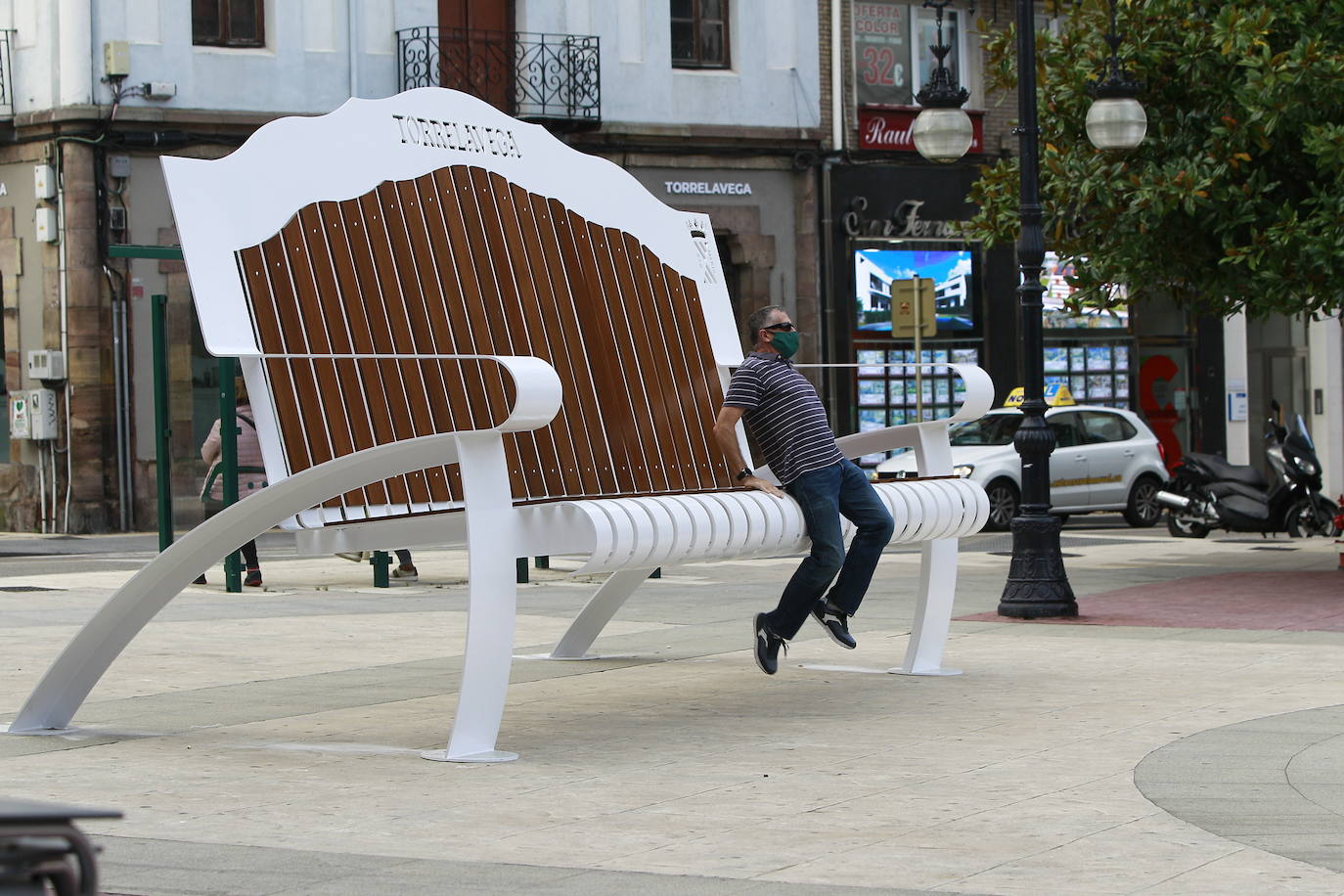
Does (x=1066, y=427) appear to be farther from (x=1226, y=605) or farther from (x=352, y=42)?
(x=1226, y=605)

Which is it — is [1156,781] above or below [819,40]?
below

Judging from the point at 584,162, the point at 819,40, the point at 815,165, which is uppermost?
the point at 819,40

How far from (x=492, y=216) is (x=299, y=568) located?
10.4m

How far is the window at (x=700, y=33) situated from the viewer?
30.9m

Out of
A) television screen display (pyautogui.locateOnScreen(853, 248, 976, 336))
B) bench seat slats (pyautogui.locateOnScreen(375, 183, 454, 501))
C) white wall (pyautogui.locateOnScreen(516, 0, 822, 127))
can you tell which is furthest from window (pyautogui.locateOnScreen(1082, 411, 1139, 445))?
bench seat slats (pyautogui.locateOnScreen(375, 183, 454, 501))

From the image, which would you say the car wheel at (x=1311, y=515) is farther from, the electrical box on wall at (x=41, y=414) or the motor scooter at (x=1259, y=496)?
the electrical box on wall at (x=41, y=414)

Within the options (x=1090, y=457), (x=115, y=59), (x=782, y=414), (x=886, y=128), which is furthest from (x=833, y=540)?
(x=886, y=128)

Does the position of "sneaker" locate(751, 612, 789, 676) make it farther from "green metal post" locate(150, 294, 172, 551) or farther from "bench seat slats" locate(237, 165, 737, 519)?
"green metal post" locate(150, 294, 172, 551)

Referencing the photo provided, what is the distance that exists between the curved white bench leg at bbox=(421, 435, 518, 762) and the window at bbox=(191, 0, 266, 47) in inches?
857

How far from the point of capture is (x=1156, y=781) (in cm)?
668

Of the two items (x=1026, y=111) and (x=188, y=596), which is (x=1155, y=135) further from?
(x=188, y=596)

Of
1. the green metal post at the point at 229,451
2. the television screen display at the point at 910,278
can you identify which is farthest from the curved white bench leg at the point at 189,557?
the television screen display at the point at 910,278

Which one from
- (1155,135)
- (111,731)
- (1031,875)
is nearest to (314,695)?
(111,731)

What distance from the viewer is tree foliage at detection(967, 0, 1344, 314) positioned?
1446cm
